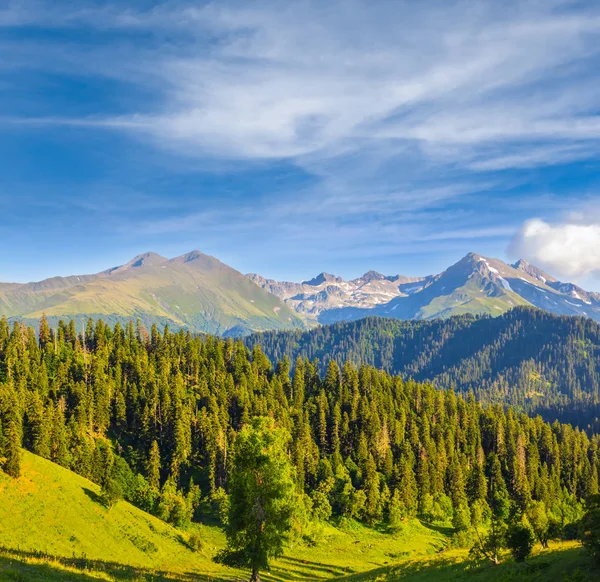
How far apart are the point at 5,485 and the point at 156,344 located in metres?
114

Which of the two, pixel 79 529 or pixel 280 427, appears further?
pixel 280 427

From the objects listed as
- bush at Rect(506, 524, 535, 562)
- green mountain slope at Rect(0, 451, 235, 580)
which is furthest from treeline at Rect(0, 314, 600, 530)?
bush at Rect(506, 524, 535, 562)

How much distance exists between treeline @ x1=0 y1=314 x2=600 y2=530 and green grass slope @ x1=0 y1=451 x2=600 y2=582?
1321 cm

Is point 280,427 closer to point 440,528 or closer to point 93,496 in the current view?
point 93,496

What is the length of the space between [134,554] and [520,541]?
54544 mm

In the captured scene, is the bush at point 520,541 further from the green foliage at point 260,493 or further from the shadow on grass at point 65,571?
the shadow on grass at point 65,571

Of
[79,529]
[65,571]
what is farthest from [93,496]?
[65,571]

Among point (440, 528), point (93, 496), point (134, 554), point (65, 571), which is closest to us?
point (65, 571)

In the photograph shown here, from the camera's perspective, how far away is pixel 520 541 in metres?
44.8

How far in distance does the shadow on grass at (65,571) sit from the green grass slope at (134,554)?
0.13 metres

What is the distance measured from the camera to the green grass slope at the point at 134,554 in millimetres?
39562

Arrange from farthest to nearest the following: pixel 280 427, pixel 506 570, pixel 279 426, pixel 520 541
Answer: pixel 279 426 → pixel 280 427 → pixel 520 541 → pixel 506 570

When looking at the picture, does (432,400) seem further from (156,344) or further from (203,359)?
(156,344)

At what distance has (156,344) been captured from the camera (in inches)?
7013
